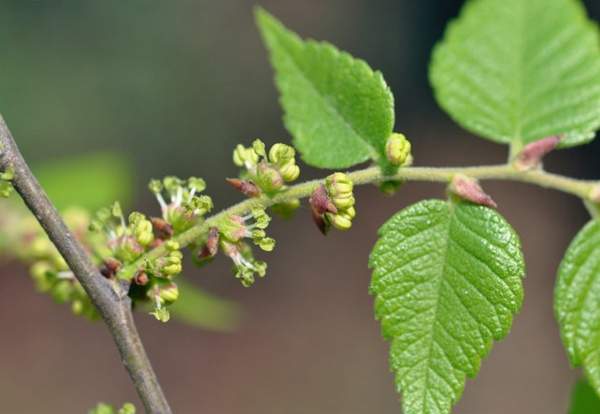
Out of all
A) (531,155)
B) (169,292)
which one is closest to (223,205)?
(531,155)

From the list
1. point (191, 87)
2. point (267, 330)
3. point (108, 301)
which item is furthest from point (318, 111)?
point (191, 87)

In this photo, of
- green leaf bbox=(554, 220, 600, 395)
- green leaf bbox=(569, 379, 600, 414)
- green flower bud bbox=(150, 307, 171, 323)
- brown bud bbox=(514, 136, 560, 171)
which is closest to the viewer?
green flower bud bbox=(150, 307, 171, 323)

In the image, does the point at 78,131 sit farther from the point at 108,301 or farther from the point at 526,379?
the point at 108,301

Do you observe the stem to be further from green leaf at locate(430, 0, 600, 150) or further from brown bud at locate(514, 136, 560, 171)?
green leaf at locate(430, 0, 600, 150)

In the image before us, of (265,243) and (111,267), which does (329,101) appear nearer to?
(265,243)

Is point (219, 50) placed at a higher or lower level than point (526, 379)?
higher

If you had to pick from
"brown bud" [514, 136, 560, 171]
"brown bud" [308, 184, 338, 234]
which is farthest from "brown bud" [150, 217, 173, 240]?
"brown bud" [514, 136, 560, 171]

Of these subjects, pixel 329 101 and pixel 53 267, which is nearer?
pixel 329 101
